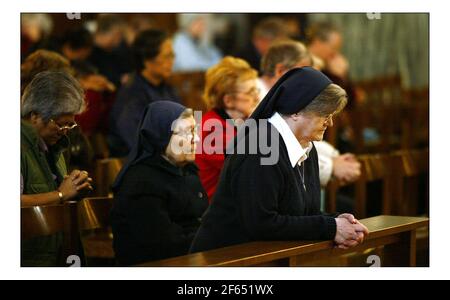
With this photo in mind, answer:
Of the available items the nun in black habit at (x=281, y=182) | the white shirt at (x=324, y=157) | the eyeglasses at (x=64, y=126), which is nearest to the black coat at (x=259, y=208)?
the nun in black habit at (x=281, y=182)

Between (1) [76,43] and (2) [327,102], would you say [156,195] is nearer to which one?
(2) [327,102]

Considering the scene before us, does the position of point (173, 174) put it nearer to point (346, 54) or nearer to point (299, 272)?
point (299, 272)

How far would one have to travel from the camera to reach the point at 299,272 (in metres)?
3.67

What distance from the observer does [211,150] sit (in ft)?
13.4

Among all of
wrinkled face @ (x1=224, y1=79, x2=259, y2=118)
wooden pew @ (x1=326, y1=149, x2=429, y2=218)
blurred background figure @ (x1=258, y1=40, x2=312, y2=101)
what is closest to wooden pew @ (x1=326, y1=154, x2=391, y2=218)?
wooden pew @ (x1=326, y1=149, x2=429, y2=218)

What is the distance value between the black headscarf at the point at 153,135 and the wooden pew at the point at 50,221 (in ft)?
0.83

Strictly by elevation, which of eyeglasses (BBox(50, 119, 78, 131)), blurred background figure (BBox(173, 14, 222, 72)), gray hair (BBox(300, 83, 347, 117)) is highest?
blurred background figure (BBox(173, 14, 222, 72))

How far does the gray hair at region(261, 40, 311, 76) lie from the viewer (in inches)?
182

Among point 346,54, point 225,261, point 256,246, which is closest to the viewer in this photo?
point 225,261

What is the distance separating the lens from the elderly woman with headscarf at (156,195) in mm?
3768

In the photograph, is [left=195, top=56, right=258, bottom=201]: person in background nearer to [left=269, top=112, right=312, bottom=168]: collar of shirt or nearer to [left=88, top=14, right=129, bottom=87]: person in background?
[left=269, top=112, right=312, bottom=168]: collar of shirt
